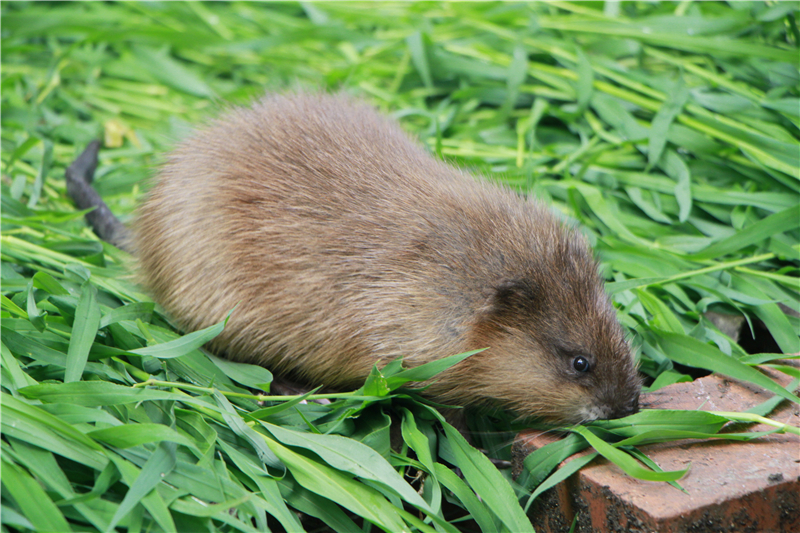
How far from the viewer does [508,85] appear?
526 cm

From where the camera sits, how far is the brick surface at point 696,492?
8.20ft

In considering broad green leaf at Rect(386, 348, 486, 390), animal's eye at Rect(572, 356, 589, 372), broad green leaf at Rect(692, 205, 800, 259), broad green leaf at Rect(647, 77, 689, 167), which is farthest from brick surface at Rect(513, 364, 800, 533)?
broad green leaf at Rect(647, 77, 689, 167)

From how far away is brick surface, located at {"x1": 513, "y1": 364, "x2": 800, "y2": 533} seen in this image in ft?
8.20

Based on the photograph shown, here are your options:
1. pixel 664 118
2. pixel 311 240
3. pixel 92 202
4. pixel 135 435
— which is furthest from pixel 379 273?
pixel 664 118

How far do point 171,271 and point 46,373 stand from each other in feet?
2.96

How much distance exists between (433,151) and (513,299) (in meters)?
1.95

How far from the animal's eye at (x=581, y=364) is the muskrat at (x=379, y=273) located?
2 centimetres

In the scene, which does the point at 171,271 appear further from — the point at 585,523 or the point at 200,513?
the point at 585,523

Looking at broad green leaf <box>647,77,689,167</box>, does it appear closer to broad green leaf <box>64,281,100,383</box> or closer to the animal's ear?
the animal's ear

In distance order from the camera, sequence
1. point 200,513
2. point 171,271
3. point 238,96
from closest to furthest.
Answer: point 200,513
point 171,271
point 238,96

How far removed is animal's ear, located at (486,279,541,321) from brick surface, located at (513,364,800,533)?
0.57 metres

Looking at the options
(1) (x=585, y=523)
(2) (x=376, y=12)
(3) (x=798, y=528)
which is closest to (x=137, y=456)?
(1) (x=585, y=523)

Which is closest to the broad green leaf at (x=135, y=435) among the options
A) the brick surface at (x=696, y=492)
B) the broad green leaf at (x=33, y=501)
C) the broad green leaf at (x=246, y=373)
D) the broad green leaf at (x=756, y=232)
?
the broad green leaf at (x=33, y=501)

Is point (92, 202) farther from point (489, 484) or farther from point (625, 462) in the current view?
point (625, 462)
